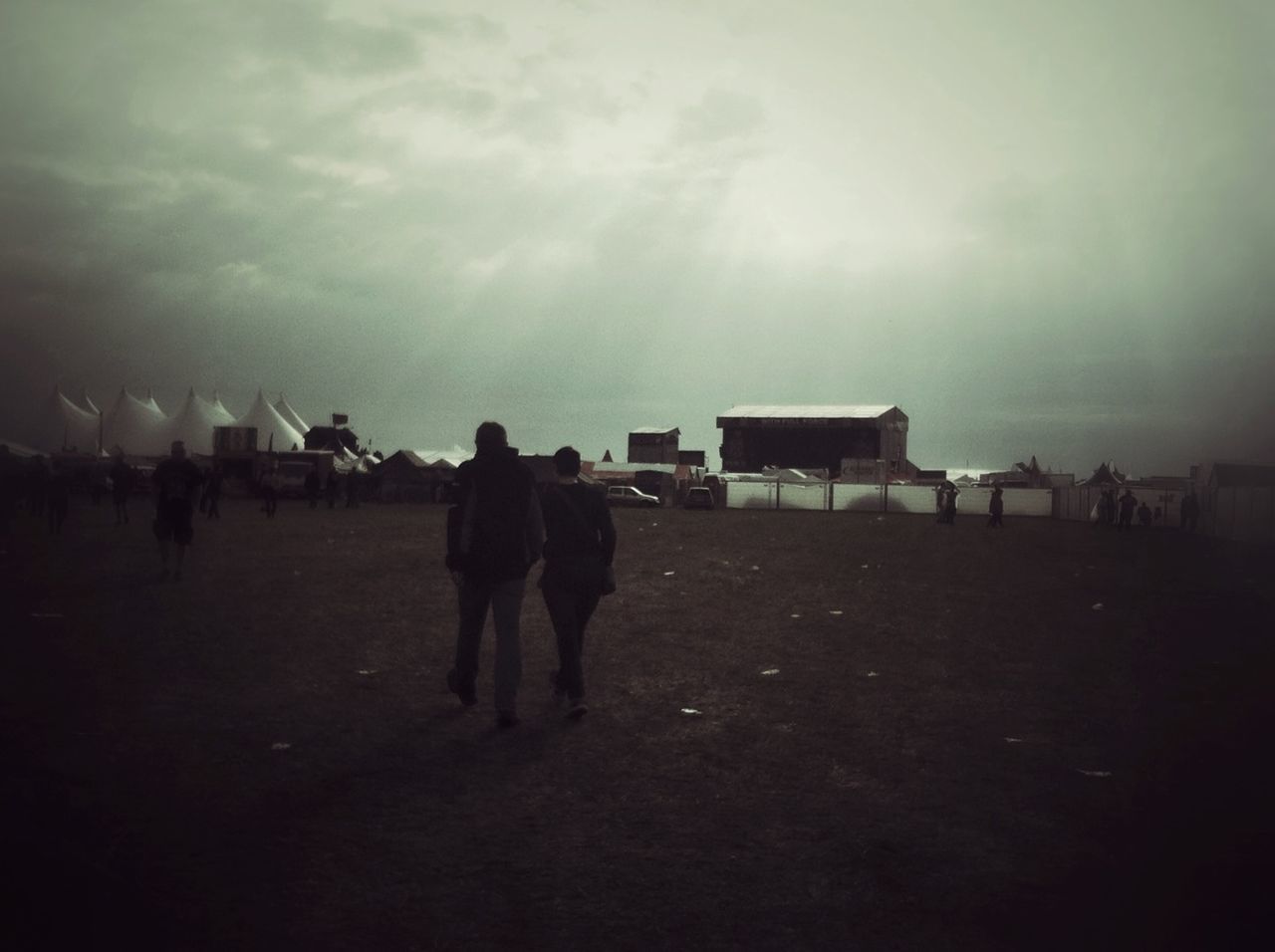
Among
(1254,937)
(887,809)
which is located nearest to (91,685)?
(887,809)

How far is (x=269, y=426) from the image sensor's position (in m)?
84.1

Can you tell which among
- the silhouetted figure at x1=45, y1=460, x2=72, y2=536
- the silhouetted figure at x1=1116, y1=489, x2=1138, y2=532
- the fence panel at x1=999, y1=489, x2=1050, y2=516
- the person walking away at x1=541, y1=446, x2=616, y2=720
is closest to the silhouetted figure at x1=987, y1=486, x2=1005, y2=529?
the silhouetted figure at x1=1116, y1=489, x2=1138, y2=532

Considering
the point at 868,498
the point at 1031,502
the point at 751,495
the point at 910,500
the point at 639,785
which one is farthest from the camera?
the point at 751,495

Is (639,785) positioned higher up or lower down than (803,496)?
lower down

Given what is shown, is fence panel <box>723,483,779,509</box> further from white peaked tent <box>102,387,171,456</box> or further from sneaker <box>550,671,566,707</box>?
sneaker <box>550,671,566,707</box>

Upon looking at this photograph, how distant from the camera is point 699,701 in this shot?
29.9 feet

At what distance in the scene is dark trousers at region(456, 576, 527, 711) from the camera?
7984 mm

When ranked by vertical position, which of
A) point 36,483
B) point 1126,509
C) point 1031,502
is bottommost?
point 36,483

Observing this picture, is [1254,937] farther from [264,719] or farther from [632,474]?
[632,474]

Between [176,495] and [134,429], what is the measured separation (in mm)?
74694

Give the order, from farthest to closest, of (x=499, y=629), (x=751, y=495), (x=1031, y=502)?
(x=751, y=495)
(x=1031, y=502)
(x=499, y=629)

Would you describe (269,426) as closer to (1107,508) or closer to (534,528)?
(1107,508)

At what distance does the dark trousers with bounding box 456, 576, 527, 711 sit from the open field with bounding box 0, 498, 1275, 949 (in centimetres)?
30

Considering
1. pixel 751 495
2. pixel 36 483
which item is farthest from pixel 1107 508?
pixel 36 483
